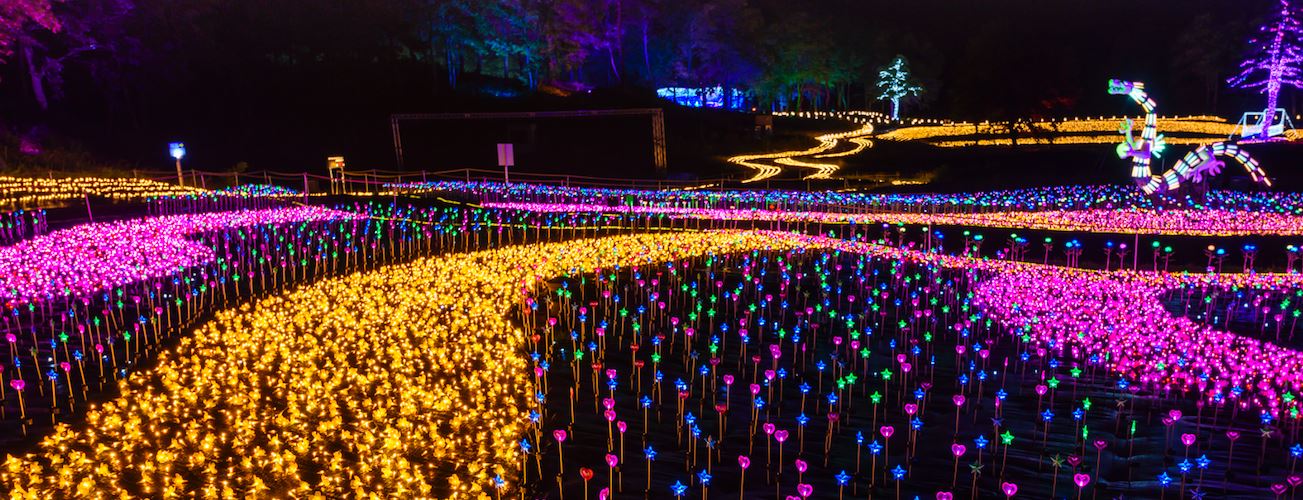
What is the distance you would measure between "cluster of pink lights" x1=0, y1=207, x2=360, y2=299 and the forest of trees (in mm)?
10046

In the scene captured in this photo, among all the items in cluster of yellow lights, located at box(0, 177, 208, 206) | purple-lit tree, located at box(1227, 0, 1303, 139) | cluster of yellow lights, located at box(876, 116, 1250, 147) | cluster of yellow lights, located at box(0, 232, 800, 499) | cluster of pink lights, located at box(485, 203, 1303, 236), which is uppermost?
purple-lit tree, located at box(1227, 0, 1303, 139)

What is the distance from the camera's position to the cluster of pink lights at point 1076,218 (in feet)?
57.2

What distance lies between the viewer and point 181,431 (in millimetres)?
8117

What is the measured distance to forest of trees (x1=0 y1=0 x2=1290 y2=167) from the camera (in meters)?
37.1

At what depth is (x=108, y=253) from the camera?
49.3 feet

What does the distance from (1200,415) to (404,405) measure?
24.3 ft

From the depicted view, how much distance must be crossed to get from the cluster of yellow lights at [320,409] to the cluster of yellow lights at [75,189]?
12.2m

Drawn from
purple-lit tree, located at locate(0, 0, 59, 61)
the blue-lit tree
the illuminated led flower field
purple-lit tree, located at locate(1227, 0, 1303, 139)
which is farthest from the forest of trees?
the illuminated led flower field

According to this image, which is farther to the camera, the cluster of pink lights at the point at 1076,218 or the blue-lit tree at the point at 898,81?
the blue-lit tree at the point at 898,81

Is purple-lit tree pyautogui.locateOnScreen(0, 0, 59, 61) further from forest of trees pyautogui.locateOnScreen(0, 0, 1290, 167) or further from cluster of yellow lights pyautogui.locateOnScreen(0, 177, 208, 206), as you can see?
cluster of yellow lights pyautogui.locateOnScreen(0, 177, 208, 206)

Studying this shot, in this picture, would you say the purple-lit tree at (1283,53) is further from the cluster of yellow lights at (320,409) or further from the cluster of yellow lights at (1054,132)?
the cluster of yellow lights at (320,409)

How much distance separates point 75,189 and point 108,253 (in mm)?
9868

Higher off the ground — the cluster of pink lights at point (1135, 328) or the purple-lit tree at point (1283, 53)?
the purple-lit tree at point (1283, 53)

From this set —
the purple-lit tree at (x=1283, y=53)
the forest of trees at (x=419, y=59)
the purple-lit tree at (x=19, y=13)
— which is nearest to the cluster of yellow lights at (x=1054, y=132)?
the forest of trees at (x=419, y=59)
